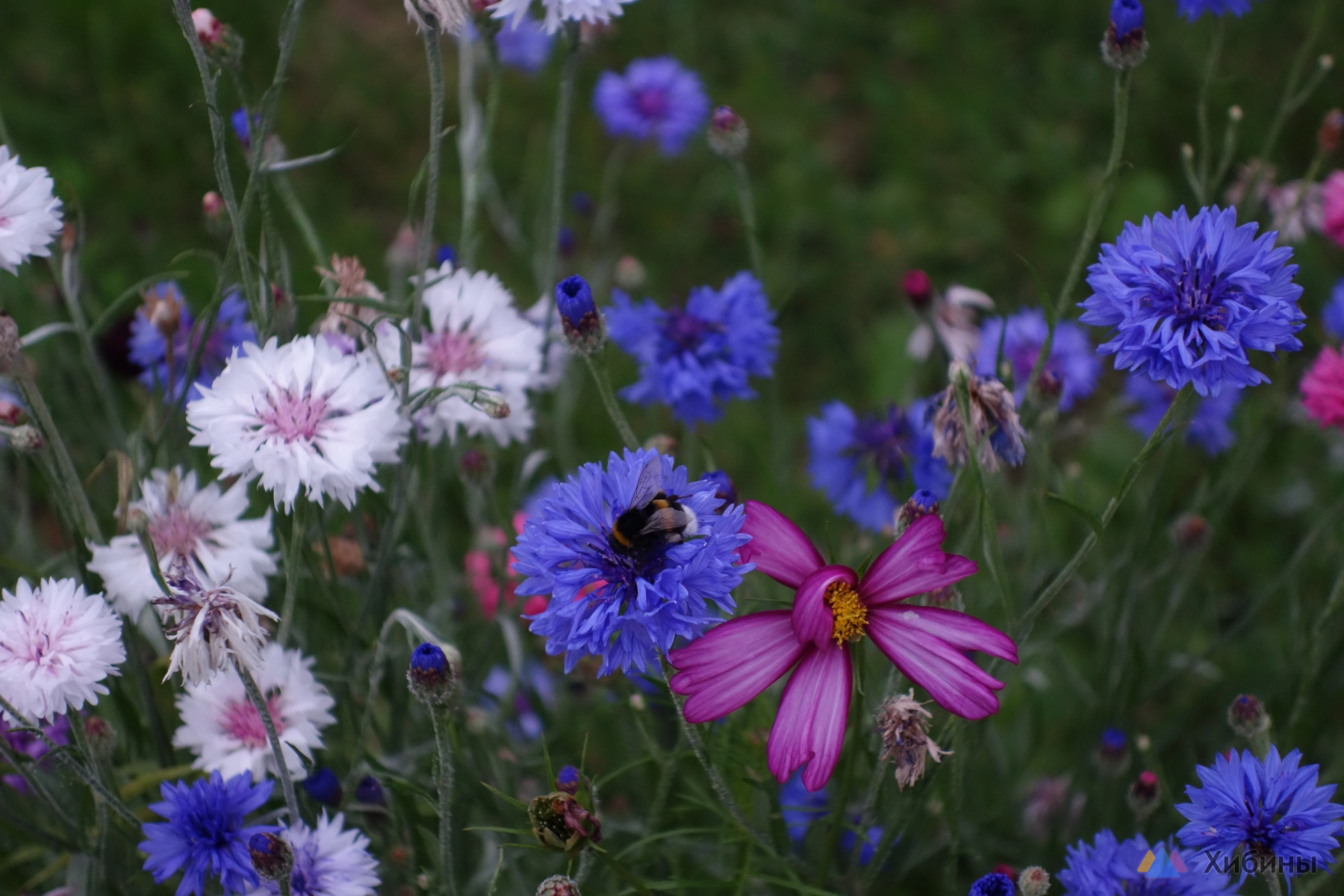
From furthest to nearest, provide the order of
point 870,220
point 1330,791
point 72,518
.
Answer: point 870,220 < point 72,518 < point 1330,791

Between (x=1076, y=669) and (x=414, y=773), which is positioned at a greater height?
(x=1076, y=669)

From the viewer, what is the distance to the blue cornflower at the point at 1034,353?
120 cm

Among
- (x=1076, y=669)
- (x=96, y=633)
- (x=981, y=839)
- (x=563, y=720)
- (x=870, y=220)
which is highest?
(x=870, y=220)

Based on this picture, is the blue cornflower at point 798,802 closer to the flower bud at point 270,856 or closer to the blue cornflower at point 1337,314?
the flower bud at point 270,856

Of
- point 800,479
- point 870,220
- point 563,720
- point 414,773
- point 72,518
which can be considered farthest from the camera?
point 870,220

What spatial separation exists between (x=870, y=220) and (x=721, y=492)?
4.19 ft

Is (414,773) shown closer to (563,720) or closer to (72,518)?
(563,720)

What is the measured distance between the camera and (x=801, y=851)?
1.02 m

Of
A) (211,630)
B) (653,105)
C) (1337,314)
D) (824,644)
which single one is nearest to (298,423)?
(211,630)

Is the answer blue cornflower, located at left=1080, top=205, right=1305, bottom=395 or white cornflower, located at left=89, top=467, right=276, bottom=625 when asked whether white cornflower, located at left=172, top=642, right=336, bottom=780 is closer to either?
white cornflower, located at left=89, top=467, right=276, bottom=625

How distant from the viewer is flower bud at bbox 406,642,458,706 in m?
0.72

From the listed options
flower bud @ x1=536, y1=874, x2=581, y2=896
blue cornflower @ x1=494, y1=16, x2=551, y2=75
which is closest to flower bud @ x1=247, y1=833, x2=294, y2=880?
flower bud @ x1=536, y1=874, x2=581, y2=896

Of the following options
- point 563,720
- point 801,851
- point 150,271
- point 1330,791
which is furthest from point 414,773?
point 150,271

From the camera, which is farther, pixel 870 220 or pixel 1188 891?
pixel 870 220
